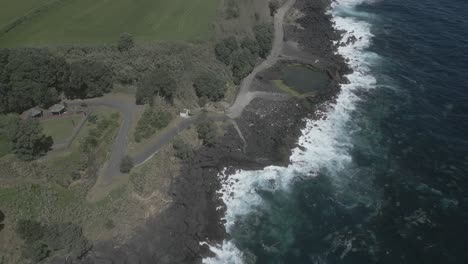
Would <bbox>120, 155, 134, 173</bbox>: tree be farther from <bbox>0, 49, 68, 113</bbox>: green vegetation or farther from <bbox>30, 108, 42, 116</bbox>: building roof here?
<bbox>0, 49, 68, 113</bbox>: green vegetation

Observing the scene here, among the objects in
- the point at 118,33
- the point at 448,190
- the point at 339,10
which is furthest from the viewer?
the point at 339,10

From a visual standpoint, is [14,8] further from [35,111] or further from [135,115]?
[135,115]

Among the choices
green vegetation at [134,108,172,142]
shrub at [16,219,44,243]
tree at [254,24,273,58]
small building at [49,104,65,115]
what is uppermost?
small building at [49,104,65,115]

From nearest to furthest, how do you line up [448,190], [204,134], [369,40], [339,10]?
[448,190] < [204,134] < [369,40] < [339,10]

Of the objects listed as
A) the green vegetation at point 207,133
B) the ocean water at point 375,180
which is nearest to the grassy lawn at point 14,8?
the green vegetation at point 207,133

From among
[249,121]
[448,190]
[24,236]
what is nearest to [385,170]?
[448,190]

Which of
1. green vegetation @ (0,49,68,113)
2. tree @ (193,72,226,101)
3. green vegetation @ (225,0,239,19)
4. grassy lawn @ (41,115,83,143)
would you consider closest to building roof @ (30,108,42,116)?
green vegetation @ (0,49,68,113)

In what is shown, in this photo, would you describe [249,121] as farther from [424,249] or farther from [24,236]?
[24,236]
